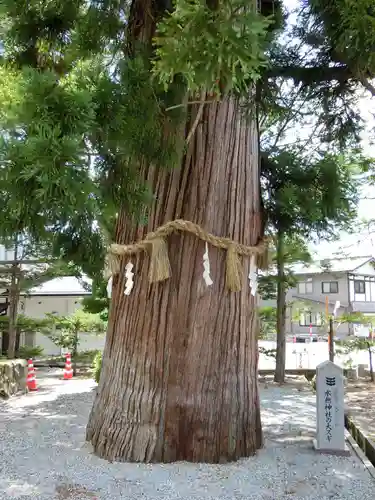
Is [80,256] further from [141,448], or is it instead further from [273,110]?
[273,110]

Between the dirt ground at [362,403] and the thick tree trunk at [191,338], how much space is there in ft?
6.82

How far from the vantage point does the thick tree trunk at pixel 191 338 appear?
401 cm

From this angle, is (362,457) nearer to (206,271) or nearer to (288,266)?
(206,271)

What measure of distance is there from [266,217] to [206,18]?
11.1ft

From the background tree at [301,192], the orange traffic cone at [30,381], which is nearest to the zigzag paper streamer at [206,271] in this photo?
the background tree at [301,192]

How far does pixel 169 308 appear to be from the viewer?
4.12 m

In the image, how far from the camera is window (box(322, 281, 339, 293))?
86.8 ft

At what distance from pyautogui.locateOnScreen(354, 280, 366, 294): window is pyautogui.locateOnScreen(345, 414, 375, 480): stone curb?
70.1 feet

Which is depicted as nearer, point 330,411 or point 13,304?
point 330,411

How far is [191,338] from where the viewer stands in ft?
13.4

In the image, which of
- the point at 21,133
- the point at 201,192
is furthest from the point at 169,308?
the point at 21,133

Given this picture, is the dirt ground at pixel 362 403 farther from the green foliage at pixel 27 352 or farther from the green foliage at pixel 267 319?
the green foliage at pixel 27 352

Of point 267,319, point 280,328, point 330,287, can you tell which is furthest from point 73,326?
point 330,287

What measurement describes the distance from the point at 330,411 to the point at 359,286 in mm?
23445
